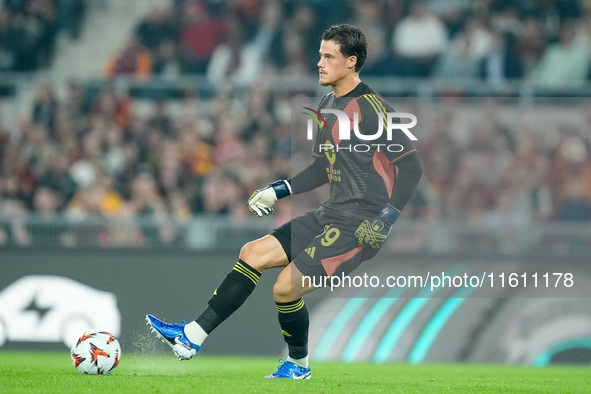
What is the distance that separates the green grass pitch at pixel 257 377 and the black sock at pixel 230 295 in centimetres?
47

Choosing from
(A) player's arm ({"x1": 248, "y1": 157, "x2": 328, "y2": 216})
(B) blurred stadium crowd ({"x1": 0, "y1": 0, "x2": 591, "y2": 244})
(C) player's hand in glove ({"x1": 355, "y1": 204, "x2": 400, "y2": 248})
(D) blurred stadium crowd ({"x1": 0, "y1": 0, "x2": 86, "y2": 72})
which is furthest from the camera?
(D) blurred stadium crowd ({"x1": 0, "y1": 0, "x2": 86, "y2": 72})

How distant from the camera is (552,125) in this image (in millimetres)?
12867

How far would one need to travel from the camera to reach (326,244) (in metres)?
7.31

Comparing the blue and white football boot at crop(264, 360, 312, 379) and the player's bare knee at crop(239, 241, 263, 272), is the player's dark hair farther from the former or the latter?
the blue and white football boot at crop(264, 360, 312, 379)

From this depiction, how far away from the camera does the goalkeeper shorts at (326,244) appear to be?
286 inches

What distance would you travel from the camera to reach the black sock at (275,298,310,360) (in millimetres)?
7402

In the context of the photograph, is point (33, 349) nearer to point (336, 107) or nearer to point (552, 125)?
point (336, 107)

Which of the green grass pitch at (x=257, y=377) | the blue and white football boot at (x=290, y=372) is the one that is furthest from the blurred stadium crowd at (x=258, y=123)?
the blue and white football boot at (x=290, y=372)

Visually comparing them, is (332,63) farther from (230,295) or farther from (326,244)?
(230,295)

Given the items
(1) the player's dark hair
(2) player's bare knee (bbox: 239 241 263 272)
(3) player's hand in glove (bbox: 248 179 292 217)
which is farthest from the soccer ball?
(1) the player's dark hair

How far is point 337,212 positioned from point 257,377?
5.04 ft

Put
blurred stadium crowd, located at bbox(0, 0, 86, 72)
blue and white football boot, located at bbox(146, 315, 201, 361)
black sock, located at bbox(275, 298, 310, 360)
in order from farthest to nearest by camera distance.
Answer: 1. blurred stadium crowd, located at bbox(0, 0, 86, 72)
2. black sock, located at bbox(275, 298, 310, 360)
3. blue and white football boot, located at bbox(146, 315, 201, 361)

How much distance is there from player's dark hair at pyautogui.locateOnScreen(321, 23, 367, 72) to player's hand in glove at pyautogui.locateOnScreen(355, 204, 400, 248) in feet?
3.79

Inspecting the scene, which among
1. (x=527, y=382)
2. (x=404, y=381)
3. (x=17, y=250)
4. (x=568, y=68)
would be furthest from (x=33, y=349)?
(x=568, y=68)
